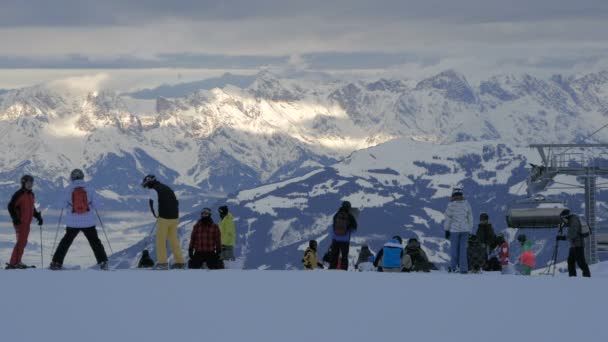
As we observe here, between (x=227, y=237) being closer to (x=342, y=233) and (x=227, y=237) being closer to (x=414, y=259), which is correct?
(x=342, y=233)

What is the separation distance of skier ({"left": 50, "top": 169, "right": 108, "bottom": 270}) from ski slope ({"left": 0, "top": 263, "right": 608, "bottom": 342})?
803 mm

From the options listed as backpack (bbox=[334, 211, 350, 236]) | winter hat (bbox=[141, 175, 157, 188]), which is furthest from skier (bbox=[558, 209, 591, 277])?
winter hat (bbox=[141, 175, 157, 188])

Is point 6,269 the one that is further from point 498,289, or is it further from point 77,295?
point 498,289

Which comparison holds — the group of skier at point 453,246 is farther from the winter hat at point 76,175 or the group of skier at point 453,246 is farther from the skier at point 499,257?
the winter hat at point 76,175

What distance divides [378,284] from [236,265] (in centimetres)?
1009

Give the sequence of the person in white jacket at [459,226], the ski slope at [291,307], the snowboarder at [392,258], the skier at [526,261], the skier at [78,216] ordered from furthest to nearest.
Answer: the skier at [526,261], the snowboarder at [392,258], the person in white jacket at [459,226], the skier at [78,216], the ski slope at [291,307]

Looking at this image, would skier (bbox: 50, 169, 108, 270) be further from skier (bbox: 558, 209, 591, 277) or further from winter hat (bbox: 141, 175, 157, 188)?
skier (bbox: 558, 209, 591, 277)

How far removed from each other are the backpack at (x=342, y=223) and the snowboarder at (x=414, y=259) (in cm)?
171

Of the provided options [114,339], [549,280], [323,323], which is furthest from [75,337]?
[549,280]

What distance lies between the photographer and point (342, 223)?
30641 mm

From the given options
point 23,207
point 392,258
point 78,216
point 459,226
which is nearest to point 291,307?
point 78,216

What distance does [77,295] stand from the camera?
21438 mm

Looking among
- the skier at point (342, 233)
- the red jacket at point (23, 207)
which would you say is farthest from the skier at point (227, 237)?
the red jacket at point (23, 207)

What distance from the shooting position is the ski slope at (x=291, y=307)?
18.0 m
